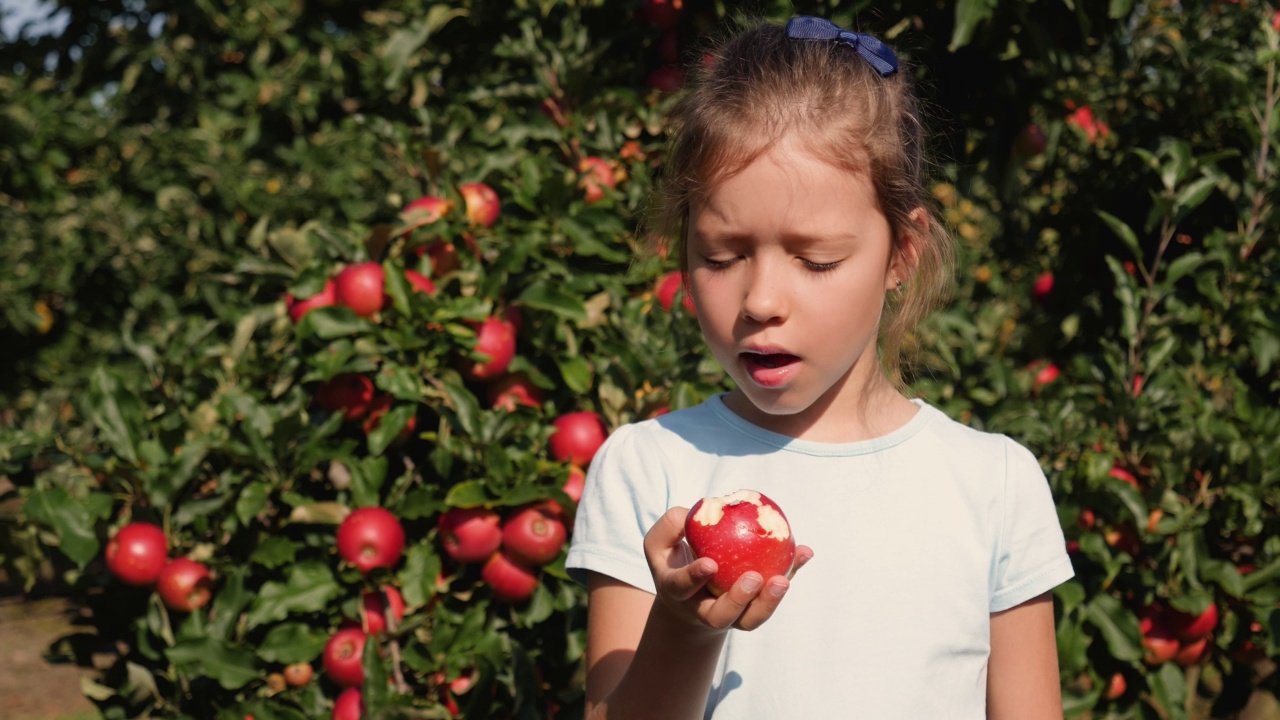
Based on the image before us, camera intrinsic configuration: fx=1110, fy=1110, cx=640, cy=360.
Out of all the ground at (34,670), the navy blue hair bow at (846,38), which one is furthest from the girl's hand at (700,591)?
the ground at (34,670)

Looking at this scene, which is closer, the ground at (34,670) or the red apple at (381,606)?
the red apple at (381,606)

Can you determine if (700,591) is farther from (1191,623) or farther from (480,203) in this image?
(1191,623)

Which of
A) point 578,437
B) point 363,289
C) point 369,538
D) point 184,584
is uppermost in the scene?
point 363,289

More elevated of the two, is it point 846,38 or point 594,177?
point 846,38

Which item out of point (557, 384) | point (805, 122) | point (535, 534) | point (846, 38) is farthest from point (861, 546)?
point (557, 384)

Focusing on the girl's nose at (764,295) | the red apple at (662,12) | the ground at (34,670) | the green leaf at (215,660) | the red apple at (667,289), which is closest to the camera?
the girl's nose at (764,295)

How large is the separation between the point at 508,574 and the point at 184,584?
49 cm

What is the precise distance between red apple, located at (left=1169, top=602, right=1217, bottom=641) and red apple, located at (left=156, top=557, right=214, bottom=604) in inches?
61.4

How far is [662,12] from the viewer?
7.09ft

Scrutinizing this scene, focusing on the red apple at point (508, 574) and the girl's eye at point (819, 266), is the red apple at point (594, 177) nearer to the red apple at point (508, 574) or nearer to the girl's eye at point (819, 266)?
the red apple at point (508, 574)

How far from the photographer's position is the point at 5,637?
13.0 feet

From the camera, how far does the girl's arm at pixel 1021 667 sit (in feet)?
3.46

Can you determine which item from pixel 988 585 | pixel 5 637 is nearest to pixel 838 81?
pixel 988 585

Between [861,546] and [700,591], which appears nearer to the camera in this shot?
[700,591]
